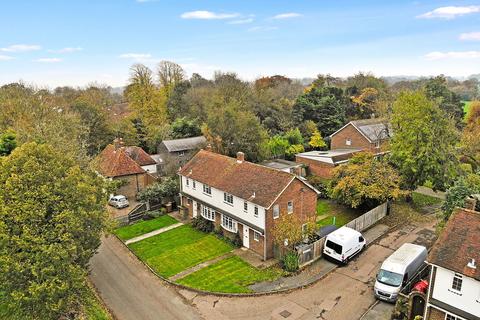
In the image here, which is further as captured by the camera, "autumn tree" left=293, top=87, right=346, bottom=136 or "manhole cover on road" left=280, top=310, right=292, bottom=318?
"autumn tree" left=293, top=87, right=346, bottom=136

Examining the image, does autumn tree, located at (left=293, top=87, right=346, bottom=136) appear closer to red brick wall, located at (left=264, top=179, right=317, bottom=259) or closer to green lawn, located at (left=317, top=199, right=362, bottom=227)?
green lawn, located at (left=317, top=199, right=362, bottom=227)

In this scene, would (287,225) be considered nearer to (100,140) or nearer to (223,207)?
(223,207)

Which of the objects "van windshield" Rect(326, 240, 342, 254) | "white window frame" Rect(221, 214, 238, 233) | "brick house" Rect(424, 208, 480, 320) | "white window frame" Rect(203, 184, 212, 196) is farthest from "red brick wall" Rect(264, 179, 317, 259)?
"brick house" Rect(424, 208, 480, 320)

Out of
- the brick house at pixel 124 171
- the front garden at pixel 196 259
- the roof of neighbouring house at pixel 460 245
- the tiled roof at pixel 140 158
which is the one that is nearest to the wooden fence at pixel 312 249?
the front garden at pixel 196 259

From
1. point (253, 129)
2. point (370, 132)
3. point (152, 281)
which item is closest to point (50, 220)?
point (152, 281)

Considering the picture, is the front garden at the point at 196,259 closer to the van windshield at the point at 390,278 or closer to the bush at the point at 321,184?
the van windshield at the point at 390,278

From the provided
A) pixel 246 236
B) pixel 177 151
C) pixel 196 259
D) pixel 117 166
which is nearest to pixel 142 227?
pixel 196 259
